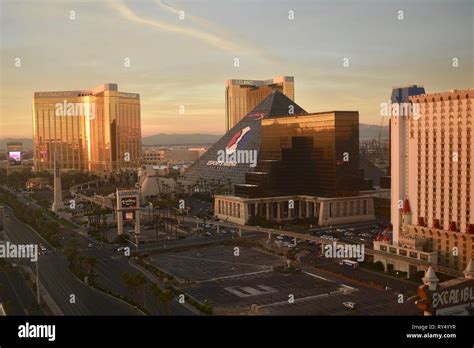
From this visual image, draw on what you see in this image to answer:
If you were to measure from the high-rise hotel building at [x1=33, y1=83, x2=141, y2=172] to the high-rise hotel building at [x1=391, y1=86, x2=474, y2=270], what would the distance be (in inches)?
1518

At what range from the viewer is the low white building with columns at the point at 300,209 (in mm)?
26922

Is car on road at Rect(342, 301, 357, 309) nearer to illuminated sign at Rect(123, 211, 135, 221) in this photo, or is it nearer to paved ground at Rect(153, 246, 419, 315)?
paved ground at Rect(153, 246, 419, 315)

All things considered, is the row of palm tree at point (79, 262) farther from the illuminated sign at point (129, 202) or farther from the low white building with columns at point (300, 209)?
the low white building with columns at point (300, 209)

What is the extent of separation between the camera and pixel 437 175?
16766 millimetres

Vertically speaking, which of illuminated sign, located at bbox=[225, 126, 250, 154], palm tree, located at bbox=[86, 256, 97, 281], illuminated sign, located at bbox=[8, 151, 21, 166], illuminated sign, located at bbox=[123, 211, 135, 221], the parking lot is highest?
illuminated sign, located at bbox=[225, 126, 250, 154]

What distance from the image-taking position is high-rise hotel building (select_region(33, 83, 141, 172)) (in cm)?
5372

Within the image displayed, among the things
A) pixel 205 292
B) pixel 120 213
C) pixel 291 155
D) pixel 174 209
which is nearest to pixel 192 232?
pixel 120 213

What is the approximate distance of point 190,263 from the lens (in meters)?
18.2

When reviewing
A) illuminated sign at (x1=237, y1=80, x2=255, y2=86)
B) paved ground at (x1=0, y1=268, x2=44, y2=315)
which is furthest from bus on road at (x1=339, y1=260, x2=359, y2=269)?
illuminated sign at (x1=237, y1=80, x2=255, y2=86)

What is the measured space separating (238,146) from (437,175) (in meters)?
19.3

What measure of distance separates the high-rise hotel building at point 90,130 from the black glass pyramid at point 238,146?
17120 mm

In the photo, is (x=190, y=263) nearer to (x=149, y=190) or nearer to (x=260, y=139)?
(x=260, y=139)

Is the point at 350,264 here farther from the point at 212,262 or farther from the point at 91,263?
the point at 91,263

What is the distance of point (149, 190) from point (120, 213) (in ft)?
40.8
